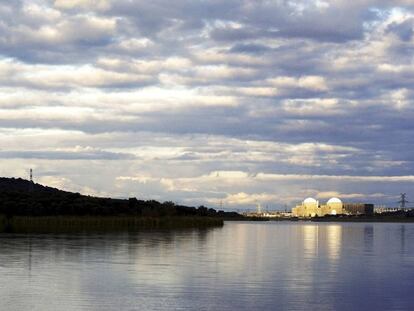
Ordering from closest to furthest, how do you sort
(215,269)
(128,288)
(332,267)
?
(128,288), (215,269), (332,267)

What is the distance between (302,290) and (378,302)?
147 inches

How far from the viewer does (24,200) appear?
142750 millimetres

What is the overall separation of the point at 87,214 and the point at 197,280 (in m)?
107

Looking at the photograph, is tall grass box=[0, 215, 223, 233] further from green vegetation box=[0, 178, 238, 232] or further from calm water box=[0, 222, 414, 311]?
calm water box=[0, 222, 414, 311]

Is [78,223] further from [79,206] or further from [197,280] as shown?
[197,280]

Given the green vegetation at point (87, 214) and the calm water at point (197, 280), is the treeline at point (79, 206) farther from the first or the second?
the calm water at point (197, 280)

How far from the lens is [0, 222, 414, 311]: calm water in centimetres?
2723

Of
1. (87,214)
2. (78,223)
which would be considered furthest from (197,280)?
(87,214)

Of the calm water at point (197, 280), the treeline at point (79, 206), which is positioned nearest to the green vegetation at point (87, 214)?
the treeline at point (79, 206)

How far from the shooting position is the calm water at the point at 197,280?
27.2 meters

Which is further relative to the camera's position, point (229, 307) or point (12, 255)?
point (12, 255)

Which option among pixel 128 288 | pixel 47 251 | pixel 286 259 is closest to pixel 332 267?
pixel 286 259

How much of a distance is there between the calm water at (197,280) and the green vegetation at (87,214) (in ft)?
151

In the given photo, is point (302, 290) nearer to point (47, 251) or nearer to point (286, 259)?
point (286, 259)
